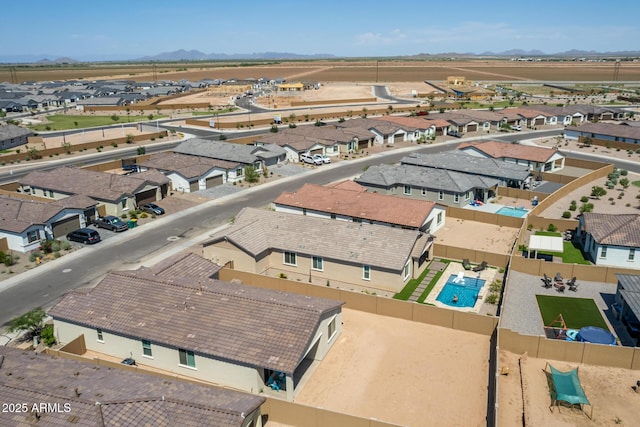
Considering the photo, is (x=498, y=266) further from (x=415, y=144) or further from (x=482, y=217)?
(x=415, y=144)

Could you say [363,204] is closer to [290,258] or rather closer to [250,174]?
[290,258]

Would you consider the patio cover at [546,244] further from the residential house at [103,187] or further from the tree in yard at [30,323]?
the residential house at [103,187]

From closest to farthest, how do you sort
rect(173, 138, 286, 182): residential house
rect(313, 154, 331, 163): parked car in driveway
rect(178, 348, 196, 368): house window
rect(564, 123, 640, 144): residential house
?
rect(178, 348, 196, 368): house window → rect(173, 138, 286, 182): residential house → rect(313, 154, 331, 163): parked car in driveway → rect(564, 123, 640, 144): residential house

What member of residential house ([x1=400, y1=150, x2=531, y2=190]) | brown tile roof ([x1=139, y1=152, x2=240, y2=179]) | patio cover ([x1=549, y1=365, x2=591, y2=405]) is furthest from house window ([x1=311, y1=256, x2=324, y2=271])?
residential house ([x1=400, y1=150, x2=531, y2=190])

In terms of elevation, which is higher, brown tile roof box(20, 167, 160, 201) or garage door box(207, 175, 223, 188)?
brown tile roof box(20, 167, 160, 201)

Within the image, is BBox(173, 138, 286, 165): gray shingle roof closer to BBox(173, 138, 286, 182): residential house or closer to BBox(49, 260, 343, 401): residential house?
BBox(173, 138, 286, 182): residential house

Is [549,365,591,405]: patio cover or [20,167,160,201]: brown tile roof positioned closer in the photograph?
[549,365,591,405]: patio cover

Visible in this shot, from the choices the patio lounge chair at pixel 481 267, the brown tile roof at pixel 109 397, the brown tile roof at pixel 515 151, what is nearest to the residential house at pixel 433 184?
the brown tile roof at pixel 515 151
